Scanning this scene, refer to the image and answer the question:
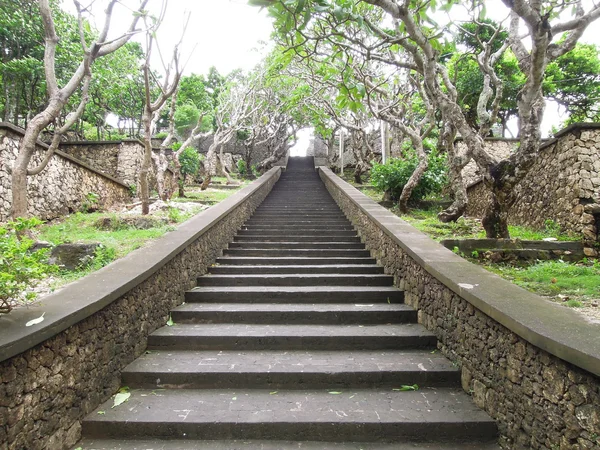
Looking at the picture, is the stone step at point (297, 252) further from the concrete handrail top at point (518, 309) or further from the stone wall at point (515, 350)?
the stone wall at point (515, 350)

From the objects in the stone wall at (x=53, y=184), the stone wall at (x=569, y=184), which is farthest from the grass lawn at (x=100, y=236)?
the stone wall at (x=569, y=184)

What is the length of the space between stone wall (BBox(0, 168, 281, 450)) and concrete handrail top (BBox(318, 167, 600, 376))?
2.74 metres

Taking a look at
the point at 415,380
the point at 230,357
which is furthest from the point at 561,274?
the point at 230,357

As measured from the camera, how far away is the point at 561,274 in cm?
405

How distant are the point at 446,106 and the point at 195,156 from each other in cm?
965

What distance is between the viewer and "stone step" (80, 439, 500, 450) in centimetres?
259

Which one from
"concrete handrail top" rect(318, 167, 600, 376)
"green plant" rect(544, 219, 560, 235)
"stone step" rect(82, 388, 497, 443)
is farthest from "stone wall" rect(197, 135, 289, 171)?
"stone step" rect(82, 388, 497, 443)

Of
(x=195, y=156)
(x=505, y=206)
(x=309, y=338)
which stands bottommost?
(x=309, y=338)

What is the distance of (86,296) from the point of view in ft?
9.38

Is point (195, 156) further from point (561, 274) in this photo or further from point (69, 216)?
point (561, 274)

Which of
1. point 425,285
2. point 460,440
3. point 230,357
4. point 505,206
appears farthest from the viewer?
point 505,206

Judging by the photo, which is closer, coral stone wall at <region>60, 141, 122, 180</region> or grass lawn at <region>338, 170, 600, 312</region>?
grass lawn at <region>338, 170, 600, 312</region>

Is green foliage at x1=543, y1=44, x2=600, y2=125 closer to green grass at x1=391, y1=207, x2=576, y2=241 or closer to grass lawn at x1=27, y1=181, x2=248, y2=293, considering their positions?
green grass at x1=391, y1=207, x2=576, y2=241

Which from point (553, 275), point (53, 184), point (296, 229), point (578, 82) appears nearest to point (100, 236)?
point (53, 184)
